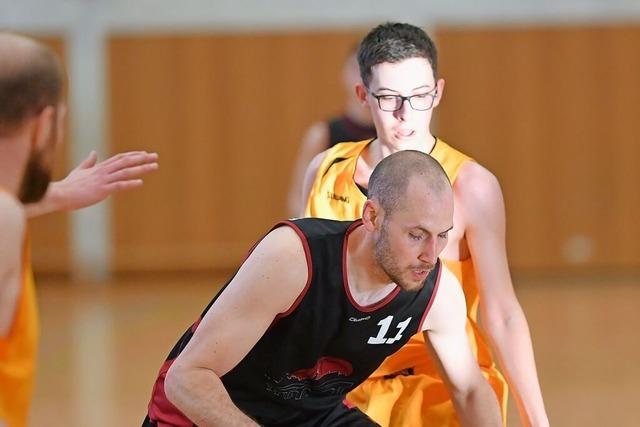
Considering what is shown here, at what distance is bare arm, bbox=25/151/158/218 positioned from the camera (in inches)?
124

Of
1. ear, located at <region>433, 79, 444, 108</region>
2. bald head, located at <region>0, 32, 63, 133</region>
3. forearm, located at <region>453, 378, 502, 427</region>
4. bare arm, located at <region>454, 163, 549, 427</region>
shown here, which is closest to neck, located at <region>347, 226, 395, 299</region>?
forearm, located at <region>453, 378, 502, 427</region>

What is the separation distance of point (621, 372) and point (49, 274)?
21.5 feet

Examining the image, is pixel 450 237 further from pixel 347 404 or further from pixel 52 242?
pixel 52 242

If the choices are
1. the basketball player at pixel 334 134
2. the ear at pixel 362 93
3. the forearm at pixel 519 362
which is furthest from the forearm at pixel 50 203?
the basketball player at pixel 334 134

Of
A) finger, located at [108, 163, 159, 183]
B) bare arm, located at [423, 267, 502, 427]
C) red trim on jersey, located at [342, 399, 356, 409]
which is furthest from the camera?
red trim on jersey, located at [342, 399, 356, 409]

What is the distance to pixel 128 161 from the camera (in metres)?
3.31

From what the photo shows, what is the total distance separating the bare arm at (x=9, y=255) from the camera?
2.41 m

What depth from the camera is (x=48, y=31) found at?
11.8 meters

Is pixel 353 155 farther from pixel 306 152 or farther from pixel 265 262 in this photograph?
pixel 306 152

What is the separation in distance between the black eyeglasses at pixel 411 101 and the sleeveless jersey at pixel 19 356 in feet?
4.81

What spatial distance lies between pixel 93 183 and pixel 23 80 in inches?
33.5

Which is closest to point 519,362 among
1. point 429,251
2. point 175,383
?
point 429,251

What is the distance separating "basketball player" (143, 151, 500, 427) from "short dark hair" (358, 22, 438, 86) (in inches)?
25.3

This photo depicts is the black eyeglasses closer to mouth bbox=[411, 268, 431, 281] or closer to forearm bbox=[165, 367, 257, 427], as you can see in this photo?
mouth bbox=[411, 268, 431, 281]
